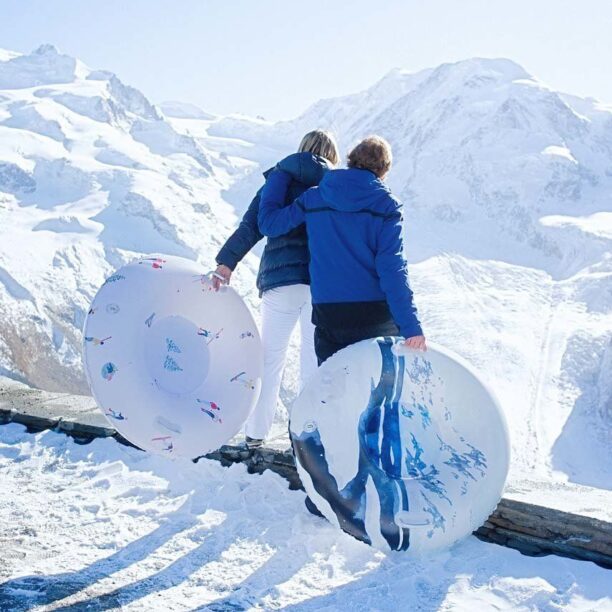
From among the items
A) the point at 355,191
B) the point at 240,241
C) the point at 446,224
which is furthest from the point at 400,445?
the point at 446,224

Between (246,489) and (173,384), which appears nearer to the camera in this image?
(173,384)

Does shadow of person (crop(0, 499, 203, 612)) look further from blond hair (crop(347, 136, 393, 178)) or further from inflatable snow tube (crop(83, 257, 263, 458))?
blond hair (crop(347, 136, 393, 178))

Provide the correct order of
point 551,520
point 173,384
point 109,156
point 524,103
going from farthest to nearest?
1. point 524,103
2. point 109,156
3. point 173,384
4. point 551,520

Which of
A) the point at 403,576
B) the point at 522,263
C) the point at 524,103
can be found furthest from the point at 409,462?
the point at 524,103

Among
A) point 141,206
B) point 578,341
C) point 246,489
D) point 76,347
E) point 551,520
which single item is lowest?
point 76,347

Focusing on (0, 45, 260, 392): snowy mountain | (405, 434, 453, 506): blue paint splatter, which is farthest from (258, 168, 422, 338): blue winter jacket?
(0, 45, 260, 392): snowy mountain

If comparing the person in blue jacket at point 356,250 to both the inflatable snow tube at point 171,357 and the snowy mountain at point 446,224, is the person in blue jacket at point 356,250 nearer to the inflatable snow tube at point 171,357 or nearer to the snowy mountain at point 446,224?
the inflatable snow tube at point 171,357

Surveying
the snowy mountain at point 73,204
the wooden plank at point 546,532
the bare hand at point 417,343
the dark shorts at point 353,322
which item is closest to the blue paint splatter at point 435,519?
the wooden plank at point 546,532

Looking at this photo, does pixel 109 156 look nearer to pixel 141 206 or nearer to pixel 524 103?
pixel 141 206

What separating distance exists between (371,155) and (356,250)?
0.44 metres

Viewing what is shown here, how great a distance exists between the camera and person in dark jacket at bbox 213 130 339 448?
11.5 ft

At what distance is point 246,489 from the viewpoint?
3668mm

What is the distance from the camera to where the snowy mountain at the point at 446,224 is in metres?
81.2

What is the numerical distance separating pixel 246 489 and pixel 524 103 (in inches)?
7621
